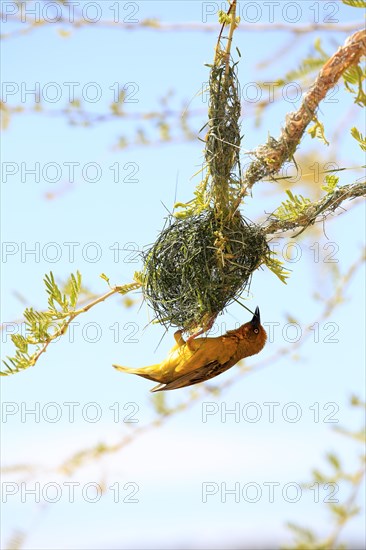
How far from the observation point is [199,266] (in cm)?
208

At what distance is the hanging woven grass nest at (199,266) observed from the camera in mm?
2039

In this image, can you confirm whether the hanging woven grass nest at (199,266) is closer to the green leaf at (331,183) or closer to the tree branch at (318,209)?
the tree branch at (318,209)

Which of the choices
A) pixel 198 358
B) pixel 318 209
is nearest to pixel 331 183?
pixel 318 209

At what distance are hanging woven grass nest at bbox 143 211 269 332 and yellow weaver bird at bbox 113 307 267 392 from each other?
0.07m

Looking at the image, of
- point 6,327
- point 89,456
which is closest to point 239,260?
point 6,327

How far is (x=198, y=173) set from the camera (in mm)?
2066

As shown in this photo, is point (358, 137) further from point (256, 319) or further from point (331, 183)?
point (256, 319)

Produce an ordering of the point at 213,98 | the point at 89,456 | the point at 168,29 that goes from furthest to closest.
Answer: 1. the point at 89,456
2. the point at 168,29
3. the point at 213,98

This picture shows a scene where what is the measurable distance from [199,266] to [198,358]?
0.26 m

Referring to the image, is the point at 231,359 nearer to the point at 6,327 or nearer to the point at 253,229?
the point at 253,229

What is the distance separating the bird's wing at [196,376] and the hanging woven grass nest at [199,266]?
0.12 m

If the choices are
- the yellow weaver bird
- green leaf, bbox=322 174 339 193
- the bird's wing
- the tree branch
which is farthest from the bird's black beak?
green leaf, bbox=322 174 339 193

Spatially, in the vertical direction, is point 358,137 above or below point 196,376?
above

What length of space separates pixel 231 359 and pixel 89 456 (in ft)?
3.98
